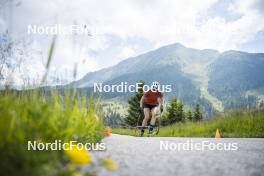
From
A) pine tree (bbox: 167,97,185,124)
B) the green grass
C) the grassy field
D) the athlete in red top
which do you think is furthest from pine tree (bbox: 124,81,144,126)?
the green grass

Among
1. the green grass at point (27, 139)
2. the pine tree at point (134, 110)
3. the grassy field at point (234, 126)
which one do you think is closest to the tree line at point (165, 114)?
the pine tree at point (134, 110)

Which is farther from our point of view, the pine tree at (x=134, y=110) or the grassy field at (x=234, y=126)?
the pine tree at (x=134, y=110)

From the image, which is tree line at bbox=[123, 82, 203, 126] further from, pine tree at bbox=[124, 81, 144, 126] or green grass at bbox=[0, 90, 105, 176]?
green grass at bbox=[0, 90, 105, 176]

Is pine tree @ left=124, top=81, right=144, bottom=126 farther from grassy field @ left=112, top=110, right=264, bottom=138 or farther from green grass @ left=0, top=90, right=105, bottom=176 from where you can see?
green grass @ left=0, top=90, right=105, bottom=176

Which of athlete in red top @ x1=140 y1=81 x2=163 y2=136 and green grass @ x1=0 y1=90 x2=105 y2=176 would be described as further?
athlete in red top @ x1=140 y1=81 x2=163 y2=136

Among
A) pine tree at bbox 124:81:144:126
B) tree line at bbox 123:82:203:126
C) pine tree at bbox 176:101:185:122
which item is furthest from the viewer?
pine tree at bbox 176:101:185:122

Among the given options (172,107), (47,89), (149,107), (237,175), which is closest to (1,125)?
(237,175)

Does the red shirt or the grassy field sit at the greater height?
the red shirt

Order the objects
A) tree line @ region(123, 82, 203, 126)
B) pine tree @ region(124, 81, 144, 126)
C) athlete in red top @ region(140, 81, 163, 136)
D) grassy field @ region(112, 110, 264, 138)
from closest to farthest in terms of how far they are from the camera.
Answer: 1. grassy field @ region(112, 110, 264, 138)
2. athlete in red top @ region(140, 81, 163, 136)
3. pine tree @ region(124, 81, 144, 126)
4. tree line @ region(123, 82, 203, 126)

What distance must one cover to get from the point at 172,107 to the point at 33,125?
237 ft

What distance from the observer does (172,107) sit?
242 ft

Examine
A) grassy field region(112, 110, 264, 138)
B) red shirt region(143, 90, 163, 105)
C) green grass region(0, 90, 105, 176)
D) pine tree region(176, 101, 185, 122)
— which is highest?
red shirt region(143, 90, 163, 105)

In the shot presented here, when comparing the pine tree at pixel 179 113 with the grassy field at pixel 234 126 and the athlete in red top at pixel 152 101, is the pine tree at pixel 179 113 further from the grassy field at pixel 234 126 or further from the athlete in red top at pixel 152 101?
the athlete in red top at pixel 152 101
